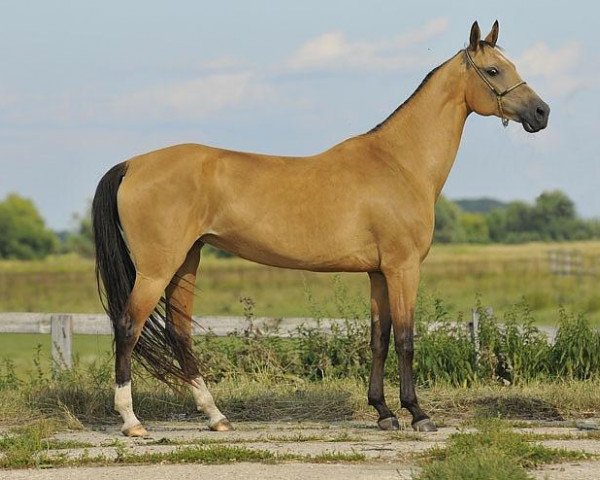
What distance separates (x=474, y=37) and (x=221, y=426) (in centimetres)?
373

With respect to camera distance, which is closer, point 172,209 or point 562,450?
point 562,450

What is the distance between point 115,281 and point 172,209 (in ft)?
2.50

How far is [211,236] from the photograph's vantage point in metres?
8.74

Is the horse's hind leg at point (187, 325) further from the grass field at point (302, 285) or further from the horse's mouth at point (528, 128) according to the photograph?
the grass field at point (302, 285)

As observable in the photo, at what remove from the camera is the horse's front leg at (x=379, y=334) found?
8.98 metres

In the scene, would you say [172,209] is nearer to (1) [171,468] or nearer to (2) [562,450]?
(1) [171,468]

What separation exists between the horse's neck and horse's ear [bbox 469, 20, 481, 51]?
149 millimetres

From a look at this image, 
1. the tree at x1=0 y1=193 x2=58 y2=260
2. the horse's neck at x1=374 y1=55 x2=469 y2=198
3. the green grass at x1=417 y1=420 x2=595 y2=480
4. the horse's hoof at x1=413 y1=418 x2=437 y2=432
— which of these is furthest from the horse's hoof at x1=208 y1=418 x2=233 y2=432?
the tree at x1=0 y1=193 x2=58 y2=260

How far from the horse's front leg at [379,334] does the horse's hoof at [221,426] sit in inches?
46.4

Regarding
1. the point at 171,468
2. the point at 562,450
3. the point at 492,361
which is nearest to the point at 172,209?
the point at 171,468

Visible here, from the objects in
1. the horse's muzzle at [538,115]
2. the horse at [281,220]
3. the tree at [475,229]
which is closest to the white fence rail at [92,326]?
the horse at [281,220]

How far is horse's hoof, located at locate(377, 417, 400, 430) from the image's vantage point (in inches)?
344

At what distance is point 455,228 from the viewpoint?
224 feet

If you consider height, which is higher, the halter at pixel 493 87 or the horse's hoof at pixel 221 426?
the halter at pixel 493 87
